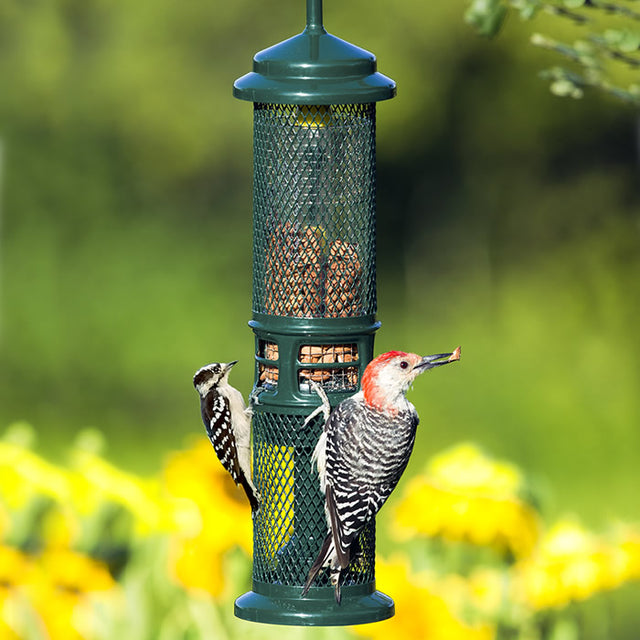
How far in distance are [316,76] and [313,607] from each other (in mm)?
1609

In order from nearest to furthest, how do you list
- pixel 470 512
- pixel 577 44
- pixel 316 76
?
pixel 316 76 → pixel 577 44 → pixel 470 512

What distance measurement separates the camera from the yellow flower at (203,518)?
649 cm

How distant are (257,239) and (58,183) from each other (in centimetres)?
821

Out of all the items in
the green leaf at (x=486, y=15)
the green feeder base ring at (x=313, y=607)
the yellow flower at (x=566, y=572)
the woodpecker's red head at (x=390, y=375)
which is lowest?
the yellow flower at (x=566, y=572)

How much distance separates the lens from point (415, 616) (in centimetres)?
641

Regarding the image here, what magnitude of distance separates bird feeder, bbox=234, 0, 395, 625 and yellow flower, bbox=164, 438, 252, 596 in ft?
5.45

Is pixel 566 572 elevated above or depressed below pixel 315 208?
below

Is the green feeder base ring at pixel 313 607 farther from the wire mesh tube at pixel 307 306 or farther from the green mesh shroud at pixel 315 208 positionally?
the green mesh shroud at pixel 315 208

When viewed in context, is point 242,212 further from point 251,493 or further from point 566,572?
point 251,493

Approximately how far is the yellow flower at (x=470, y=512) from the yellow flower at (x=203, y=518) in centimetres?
74

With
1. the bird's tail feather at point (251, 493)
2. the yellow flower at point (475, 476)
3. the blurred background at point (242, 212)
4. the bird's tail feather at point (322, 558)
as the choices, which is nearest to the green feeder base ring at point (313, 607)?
the bird's tail feather at point (322, 558)

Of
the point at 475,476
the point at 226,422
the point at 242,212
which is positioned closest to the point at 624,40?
the point at 226,422

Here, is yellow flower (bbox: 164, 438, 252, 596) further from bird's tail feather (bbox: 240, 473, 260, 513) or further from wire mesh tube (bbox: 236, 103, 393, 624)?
wire mesh tube (bbox: 236, 103, 393, 624)

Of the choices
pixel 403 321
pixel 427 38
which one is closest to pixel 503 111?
pixel 427 38
